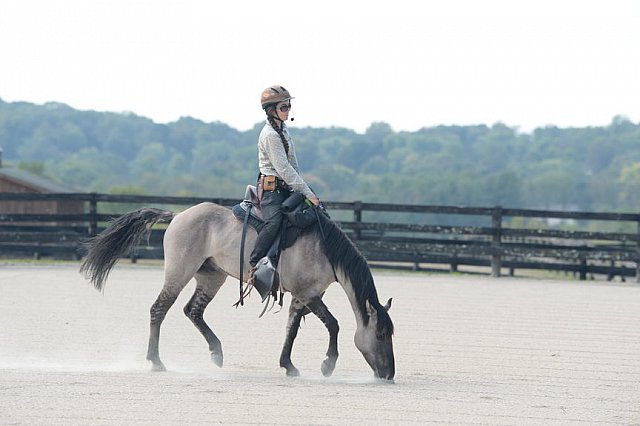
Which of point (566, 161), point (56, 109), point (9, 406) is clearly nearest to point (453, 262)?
point (9, 406)

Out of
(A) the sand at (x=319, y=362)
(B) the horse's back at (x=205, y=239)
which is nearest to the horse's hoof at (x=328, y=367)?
(A) the sand at (x=319, y=362)

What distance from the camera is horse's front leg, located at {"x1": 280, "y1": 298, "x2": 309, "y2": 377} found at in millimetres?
8344

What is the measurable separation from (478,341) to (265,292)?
293 cm

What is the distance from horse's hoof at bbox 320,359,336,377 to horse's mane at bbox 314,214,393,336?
16.2 inches

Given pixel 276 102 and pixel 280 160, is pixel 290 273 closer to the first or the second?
pixel 280 160

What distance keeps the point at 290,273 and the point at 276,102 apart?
1365 mm

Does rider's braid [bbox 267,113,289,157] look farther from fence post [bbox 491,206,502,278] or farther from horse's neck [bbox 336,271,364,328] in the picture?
fence post [bbox 491,206,502,278]

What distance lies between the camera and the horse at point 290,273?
8.30 meters

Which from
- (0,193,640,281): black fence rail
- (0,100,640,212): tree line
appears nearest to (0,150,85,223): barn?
(0,193,640,281): black fence rail

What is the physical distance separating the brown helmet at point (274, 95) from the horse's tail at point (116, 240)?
1469 mm

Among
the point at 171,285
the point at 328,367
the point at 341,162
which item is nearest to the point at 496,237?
the point at 171,285

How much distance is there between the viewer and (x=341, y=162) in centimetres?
17812

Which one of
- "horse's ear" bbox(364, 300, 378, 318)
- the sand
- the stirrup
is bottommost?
the sand

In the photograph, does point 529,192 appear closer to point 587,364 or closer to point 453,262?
point 453,262
